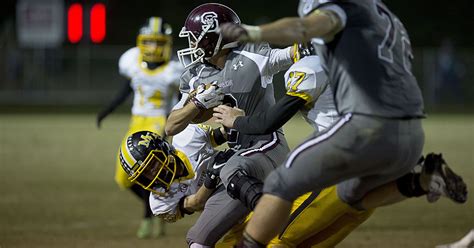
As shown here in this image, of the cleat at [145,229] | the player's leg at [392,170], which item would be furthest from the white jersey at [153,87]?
the player's leg at [392,170]

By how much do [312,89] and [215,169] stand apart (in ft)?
2.82

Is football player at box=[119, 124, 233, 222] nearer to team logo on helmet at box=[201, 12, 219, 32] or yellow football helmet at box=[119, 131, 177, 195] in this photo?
yellow football helmet at box=[119, 131, 177, 195]

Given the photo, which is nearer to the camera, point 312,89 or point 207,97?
point 312,89

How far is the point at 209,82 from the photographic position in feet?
17.7

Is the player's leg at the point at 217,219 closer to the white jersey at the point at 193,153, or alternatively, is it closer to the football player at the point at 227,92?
the football player at the point at 227,92

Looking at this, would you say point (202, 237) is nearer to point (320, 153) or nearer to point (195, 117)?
point (195, 117)

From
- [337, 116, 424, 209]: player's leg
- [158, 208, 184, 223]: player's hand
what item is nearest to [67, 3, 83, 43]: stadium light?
[158, 208, 184, 223]: player's hand

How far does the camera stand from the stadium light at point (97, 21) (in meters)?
24.8

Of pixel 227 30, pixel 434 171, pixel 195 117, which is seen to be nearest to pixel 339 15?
pixel 227 30

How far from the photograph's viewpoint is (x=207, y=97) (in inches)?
198

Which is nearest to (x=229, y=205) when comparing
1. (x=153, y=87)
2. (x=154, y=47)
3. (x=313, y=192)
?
(x=313, y=192)

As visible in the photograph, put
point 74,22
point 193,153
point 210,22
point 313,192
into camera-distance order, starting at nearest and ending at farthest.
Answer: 1. point 313,192
2. point 210,22
3. point 193,153
4. point 74,22

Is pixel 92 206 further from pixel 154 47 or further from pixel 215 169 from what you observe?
pixel 215 169

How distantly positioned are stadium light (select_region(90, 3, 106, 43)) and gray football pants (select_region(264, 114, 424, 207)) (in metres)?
21.1
